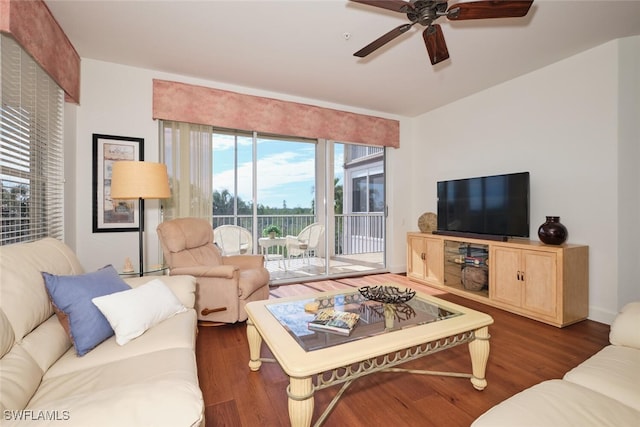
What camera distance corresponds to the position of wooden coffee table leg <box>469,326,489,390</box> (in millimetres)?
1711

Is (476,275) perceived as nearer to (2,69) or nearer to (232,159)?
(232,159)

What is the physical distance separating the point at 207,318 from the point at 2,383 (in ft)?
5.56

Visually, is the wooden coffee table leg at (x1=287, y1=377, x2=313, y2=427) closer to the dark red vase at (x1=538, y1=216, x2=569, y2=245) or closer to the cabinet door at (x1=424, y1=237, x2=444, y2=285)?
the dark red vase at (x1=538, y1=216, x2=569, y2=245)

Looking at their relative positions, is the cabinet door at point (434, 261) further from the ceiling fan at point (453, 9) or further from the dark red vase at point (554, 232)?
the ceiling fan at point (453, 9)

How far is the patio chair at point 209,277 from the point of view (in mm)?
2543

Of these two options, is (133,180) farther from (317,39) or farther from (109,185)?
(317,39)

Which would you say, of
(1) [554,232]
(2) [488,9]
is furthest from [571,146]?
(2) [488,9]

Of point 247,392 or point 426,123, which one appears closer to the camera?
point 247,392

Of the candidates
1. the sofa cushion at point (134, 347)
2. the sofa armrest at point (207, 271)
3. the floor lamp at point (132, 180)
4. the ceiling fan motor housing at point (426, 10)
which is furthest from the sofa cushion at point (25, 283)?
the ceiling fan motor housing at point (426, 10)

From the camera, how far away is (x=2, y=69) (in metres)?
1.80

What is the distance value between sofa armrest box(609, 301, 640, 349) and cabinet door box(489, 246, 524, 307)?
5.05ft

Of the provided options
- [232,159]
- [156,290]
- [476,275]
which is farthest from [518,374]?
[232,159]

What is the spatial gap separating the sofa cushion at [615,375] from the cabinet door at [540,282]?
146 cm

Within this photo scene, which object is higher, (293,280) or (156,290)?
(156,290)
